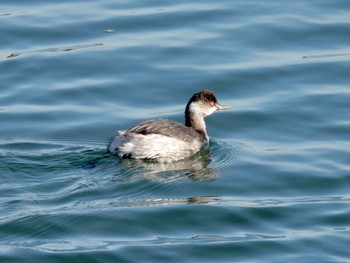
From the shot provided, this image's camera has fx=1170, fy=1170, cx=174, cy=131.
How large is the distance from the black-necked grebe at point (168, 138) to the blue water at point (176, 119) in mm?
164

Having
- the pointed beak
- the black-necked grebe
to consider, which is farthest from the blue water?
the pointed beak

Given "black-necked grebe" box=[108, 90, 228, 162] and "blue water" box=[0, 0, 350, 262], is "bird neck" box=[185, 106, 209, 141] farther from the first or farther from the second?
"blue water" box=[0, 0, 350, 262]

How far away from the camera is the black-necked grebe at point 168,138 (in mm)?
13852

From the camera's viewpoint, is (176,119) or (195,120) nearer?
(195,120)

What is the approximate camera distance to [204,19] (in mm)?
18344

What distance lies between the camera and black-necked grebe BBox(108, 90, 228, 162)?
545 inches

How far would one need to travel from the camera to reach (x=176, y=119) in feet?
50.3

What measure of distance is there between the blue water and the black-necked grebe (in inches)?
6.4

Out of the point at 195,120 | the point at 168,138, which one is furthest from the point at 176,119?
the point at 168,138

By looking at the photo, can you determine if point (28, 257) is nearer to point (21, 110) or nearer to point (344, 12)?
point (21, 110)

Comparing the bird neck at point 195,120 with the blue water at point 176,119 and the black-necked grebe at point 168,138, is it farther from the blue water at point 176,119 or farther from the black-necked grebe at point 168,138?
the blue water at point 176,119

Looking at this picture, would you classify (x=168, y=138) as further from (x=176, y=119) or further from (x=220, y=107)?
(x=176, y=119)

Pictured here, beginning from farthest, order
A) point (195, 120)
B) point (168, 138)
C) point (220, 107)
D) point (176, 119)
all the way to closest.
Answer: point (176, 119)
point (220, 107)
point (195, 120)
point (168, 138)

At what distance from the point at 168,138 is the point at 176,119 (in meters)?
1.32
